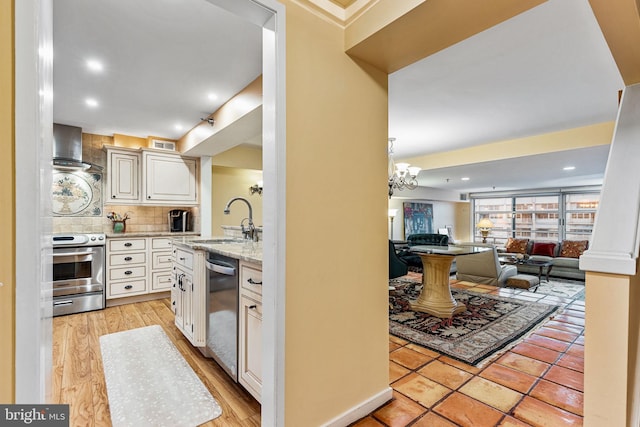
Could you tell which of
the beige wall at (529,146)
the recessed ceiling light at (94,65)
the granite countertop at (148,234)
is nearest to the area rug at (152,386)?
the granite countertop at (148,234)

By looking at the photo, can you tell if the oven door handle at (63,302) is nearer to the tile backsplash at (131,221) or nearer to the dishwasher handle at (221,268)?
the tile backsplash at (131,221)

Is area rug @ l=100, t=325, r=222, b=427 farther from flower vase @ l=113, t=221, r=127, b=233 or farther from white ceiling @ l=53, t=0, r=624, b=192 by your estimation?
white ceiling @ l=53, t=0, r=624, b=192

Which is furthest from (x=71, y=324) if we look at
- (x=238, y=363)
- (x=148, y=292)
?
(x=238, y=363)

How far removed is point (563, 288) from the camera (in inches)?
193

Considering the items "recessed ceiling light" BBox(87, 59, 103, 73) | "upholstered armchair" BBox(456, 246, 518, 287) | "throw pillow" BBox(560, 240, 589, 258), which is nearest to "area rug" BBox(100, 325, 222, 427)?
"recessed ceiling light" BBox(87, 59, 103, 73)

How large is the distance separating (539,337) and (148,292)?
478 cm

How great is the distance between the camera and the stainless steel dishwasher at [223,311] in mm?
1896

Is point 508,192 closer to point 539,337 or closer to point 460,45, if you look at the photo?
point 539,337

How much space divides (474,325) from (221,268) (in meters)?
2.65

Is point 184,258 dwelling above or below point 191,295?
above

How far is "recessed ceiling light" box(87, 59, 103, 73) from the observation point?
2.22 metres

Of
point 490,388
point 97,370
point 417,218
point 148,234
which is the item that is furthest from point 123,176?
point 417,218

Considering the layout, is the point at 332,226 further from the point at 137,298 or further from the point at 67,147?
the point at 67,147

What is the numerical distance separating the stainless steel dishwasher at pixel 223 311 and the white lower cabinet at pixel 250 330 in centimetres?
8
